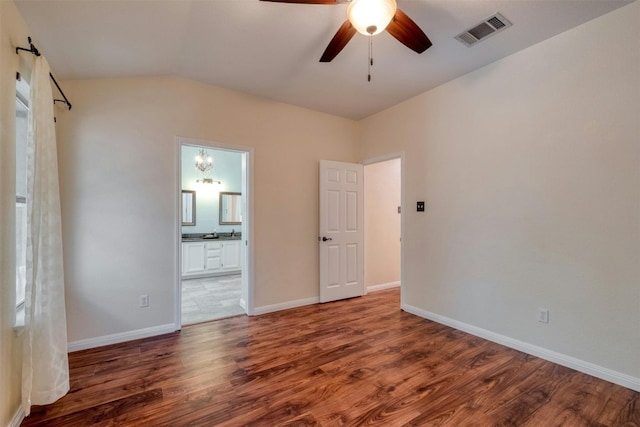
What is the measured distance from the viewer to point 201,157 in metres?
6.10

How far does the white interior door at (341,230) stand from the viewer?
409cm

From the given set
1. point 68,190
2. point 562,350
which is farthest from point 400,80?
point 68,190

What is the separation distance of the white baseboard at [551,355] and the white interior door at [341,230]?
4.32 ft

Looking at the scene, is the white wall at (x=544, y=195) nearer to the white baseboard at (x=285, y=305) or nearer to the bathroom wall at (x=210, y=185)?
the white baseboard at (x=285, y=305)

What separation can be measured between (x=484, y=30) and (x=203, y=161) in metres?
5.48

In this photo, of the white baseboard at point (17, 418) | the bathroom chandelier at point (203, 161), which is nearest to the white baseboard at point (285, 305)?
the white baseboard at point (17, 418)

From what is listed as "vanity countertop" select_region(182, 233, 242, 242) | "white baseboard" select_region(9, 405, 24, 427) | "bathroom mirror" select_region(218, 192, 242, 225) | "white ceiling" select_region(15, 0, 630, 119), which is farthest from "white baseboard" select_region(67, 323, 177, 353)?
"bathroom mirror" select_region(218, 192, 242, 225)

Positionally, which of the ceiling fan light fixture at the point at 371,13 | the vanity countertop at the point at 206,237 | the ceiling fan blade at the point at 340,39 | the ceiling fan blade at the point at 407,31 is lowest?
the vanity countertop at the point at 206,237

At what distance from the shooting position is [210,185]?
6.50m

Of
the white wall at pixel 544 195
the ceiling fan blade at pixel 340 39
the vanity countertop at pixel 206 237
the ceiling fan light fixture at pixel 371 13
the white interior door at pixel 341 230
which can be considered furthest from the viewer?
the vanity countertop at pixel 206 237

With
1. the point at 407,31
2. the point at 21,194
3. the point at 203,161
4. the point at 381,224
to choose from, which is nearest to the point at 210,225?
the point at 203,161

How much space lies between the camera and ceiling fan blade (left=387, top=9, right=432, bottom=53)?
5.81ft

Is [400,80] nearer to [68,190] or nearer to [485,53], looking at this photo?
[485,53]

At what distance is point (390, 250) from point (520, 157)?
103 inches
